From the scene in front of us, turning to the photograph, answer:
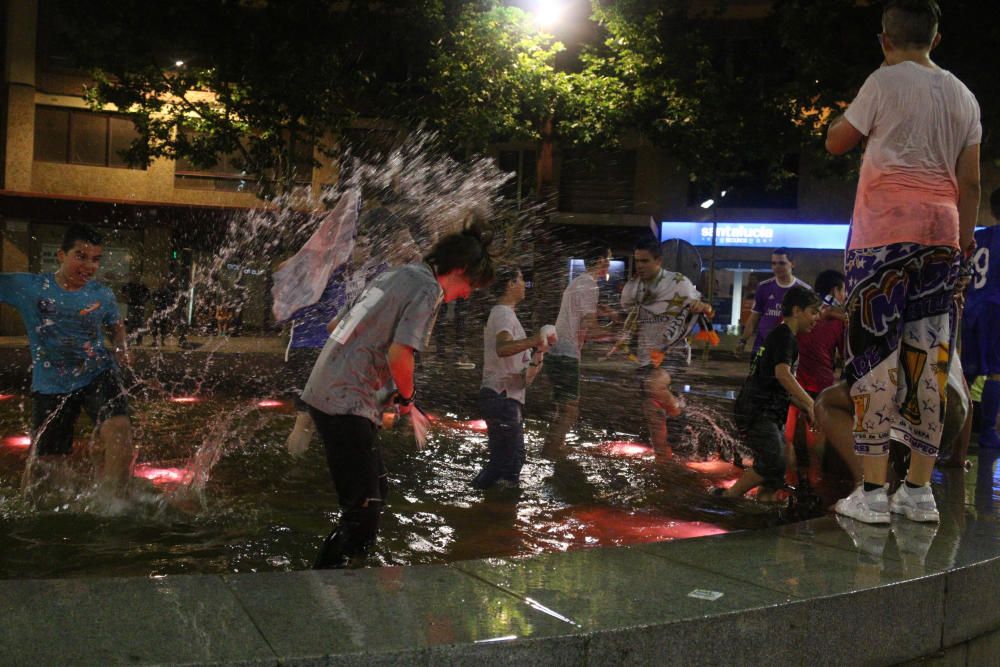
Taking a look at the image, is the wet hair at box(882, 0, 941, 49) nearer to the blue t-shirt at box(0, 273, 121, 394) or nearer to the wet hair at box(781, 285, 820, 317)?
the wet hair at box(781, 285, 820, 317)

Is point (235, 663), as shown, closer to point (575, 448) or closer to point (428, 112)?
point (575, 448)

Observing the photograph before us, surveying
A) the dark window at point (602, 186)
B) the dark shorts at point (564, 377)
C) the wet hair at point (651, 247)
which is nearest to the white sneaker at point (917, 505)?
the dark shorts at point (564, 377)

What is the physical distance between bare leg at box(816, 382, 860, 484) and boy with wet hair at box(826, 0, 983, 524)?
1.14 metres

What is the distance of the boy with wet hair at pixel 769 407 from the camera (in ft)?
18.1

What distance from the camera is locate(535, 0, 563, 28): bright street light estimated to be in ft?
63.8

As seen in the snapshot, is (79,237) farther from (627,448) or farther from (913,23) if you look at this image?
(627,448)

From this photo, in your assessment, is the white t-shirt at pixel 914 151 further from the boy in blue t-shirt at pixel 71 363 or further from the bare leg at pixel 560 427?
the boy in blue t-shirt at pixel 71 363

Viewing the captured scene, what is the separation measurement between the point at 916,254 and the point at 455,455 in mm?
4254

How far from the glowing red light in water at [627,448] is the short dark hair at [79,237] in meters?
4.45

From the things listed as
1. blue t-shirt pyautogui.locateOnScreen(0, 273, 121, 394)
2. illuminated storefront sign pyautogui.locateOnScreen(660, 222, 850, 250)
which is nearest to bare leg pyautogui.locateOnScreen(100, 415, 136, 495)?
blue t-shirt pyautogui.locateOnScreen(0, 273, 121, 394)

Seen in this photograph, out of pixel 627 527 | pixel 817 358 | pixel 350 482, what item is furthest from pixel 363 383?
pixel 817 358

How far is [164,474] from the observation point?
6074mm

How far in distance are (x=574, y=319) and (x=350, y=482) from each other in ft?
12.4

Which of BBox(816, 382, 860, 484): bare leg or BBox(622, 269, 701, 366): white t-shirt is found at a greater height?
BBox(622, 269, 701, 366): white t-shirt
